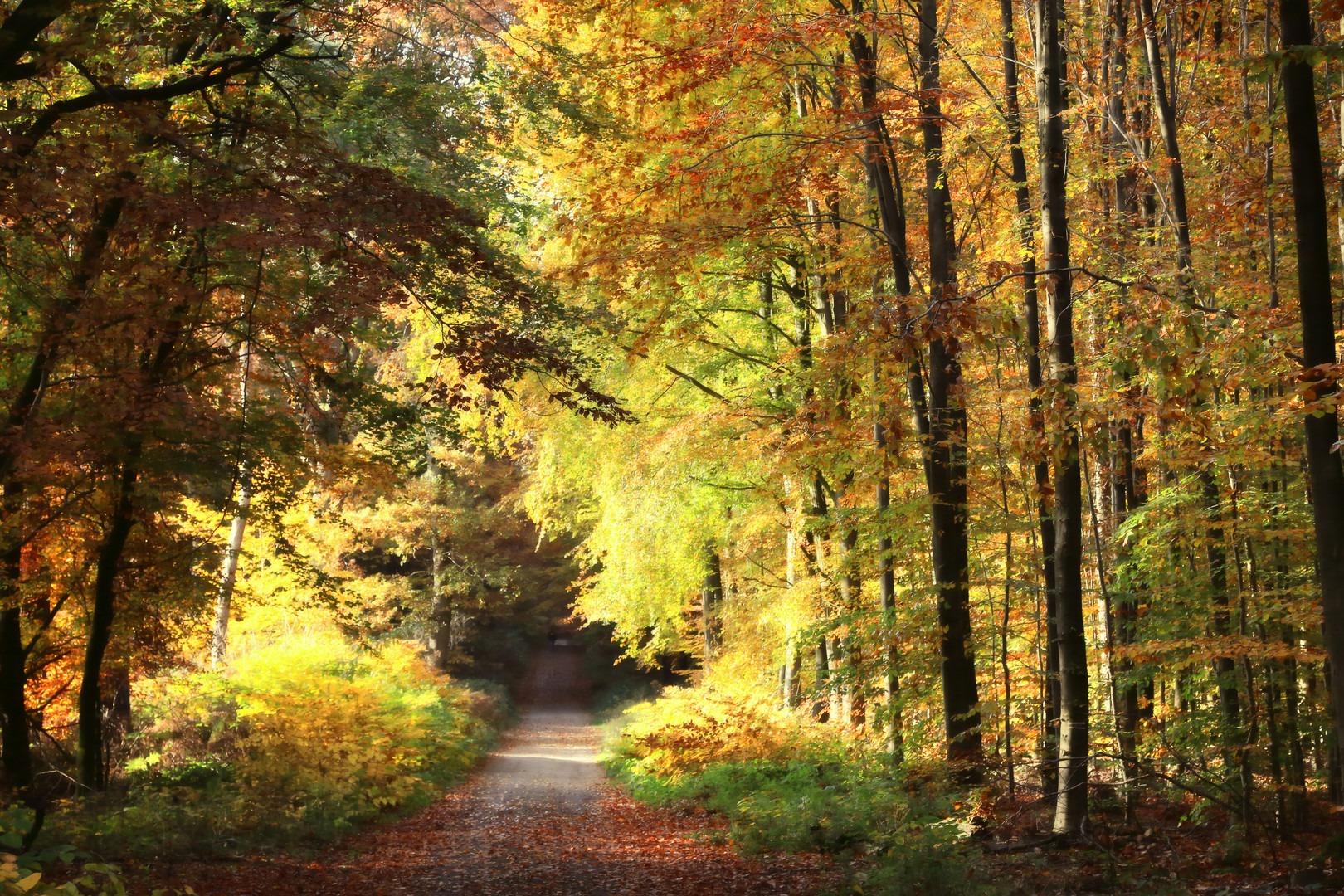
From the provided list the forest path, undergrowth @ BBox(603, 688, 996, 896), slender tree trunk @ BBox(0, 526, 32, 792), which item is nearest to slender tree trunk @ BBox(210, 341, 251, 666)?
slender tree trunk @ BBox(0, 526, 32, 792)

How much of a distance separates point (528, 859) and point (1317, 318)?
844cm

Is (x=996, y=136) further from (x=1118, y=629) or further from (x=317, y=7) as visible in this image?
(x=317, y=7)

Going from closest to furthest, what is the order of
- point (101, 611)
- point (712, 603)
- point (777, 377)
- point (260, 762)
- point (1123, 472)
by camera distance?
1. point (101, 611)
2. point (1123, 472)
3. point (260, 762)
4. point (777, 377)
5. point (712, 603)

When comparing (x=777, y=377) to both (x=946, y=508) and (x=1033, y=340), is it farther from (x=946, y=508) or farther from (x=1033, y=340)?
(x=1033, y=340)

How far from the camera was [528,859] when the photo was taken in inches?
394

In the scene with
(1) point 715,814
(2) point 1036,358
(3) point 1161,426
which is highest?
(2) point 1036,358

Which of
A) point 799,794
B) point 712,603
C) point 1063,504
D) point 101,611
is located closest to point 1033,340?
point 1063,504

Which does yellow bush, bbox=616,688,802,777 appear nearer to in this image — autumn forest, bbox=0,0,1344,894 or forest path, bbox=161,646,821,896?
autumn forest, bbox=0,0,1344,894

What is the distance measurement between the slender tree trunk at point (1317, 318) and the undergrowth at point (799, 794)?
2.73 m

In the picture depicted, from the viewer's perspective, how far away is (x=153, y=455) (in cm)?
872

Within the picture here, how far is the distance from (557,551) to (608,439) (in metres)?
24.7

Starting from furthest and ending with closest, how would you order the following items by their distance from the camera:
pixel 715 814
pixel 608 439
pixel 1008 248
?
pixel 608 439, pixel 715 814, pixel 1008 248

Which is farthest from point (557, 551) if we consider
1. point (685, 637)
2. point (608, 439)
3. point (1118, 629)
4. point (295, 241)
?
point (295, 241)

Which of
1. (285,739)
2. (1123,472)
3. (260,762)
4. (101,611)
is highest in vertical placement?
(1123,472)
